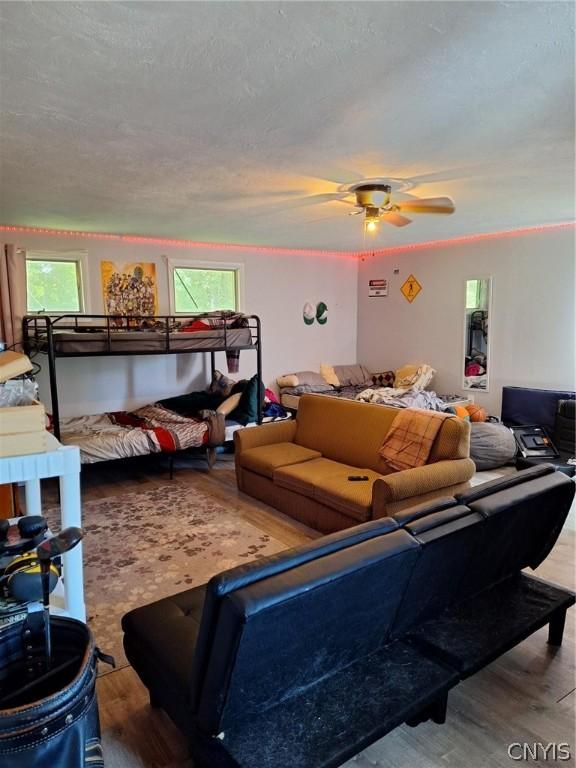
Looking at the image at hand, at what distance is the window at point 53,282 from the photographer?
5172mm

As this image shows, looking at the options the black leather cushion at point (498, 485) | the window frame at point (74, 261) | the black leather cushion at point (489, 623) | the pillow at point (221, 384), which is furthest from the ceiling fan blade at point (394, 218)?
the window frame at point (74, 261)

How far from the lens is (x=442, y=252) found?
6551 mm

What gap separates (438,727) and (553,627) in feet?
2.66

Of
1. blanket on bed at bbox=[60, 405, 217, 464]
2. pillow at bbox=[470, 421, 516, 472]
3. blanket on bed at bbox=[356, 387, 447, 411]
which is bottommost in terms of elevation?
pillow at bbox=[470, 421, 516, 472]

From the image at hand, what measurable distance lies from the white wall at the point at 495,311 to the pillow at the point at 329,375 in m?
0.74

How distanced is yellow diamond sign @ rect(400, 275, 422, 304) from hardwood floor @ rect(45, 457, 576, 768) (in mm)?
5205

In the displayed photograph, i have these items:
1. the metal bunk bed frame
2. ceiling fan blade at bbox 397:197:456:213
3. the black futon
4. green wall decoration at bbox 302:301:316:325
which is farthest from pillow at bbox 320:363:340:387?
the black futon

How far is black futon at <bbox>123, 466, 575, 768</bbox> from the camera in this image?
→ 133cm

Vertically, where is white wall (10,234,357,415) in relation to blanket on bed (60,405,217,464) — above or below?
Answer: above

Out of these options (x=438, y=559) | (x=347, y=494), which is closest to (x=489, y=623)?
(x=438, y=559)

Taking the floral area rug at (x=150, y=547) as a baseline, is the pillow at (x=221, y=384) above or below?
above

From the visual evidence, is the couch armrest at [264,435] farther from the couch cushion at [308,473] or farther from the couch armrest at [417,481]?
the couch armrest at [417,481]

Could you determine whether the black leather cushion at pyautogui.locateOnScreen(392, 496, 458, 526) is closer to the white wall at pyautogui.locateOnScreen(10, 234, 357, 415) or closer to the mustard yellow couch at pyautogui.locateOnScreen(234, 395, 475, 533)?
the mustard yellow couch at pyautogui.locateOnScreen(234, 395, 475, 533)

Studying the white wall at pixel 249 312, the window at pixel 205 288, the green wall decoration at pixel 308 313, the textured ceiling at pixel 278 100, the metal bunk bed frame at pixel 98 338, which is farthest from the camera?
the green wall decoration at pixel 308 313
